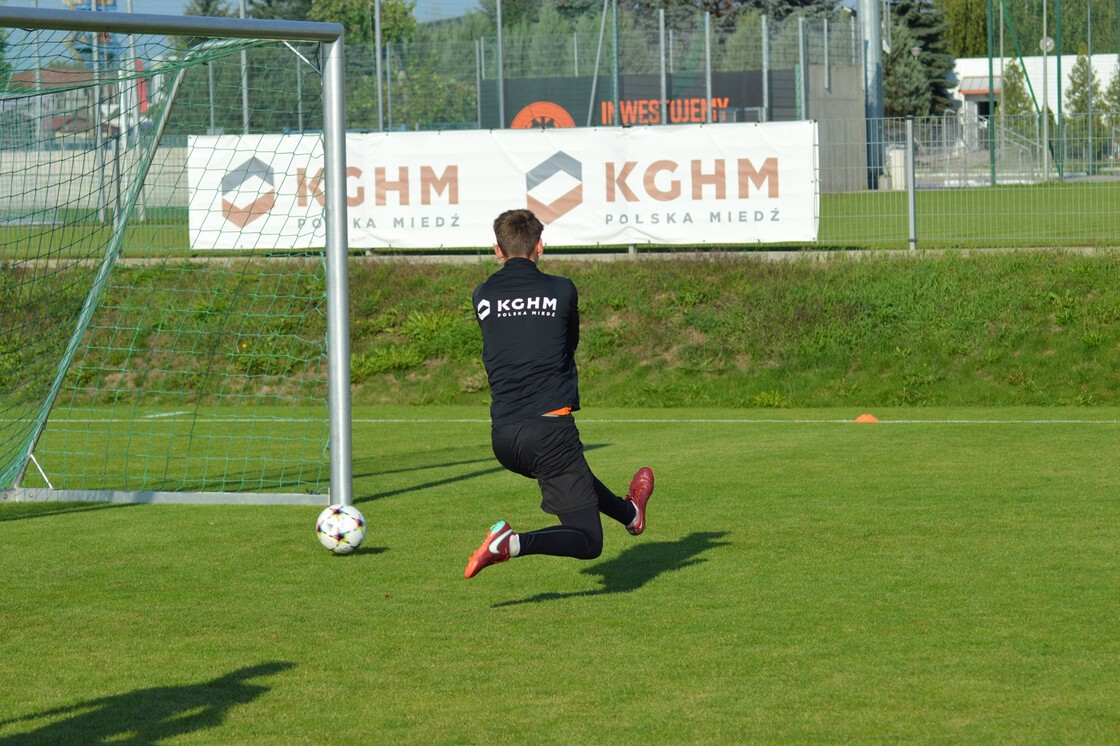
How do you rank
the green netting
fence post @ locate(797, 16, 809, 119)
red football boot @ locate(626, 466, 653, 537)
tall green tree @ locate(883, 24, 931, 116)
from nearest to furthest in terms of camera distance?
red football boot @ locate(626, 466, 653, 537) < the green netting < fence post @ locate(797, 16, 809, 119) < tall green tree @ locate(883, 24, 931, 116)

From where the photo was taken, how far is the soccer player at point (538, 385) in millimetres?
5914

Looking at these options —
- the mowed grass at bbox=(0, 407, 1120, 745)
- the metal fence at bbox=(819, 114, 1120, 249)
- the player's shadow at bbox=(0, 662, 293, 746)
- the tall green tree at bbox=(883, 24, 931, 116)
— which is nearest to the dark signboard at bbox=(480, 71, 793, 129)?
the metal fence at bbox=(819, 114, 1120, 249)

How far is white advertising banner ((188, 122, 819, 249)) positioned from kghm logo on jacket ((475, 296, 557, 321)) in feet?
37.7

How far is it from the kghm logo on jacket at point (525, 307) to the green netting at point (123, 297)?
3370 millimetres

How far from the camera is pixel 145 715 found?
4590mm

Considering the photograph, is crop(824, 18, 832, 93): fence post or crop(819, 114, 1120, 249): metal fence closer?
crop(819, 114, 1120, 249): metal fence

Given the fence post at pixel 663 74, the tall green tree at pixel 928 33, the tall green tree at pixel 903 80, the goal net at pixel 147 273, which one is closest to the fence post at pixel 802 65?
the fence post at pixel 663 74

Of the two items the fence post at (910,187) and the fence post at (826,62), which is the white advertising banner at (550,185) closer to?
the fence post at (910,187)

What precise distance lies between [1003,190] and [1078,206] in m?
1.07

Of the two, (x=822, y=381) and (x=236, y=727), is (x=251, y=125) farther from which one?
(x=236, y=727)

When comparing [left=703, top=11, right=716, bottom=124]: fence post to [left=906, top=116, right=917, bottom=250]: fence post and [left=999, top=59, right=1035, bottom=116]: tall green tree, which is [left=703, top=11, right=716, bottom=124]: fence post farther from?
[left=999, top=59, right=1035, bottom=116]: tall green tree

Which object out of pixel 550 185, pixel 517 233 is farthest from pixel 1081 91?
pixel 517 233

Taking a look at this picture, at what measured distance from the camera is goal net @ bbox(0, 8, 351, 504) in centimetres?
877

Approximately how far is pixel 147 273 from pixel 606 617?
45.5 feet
